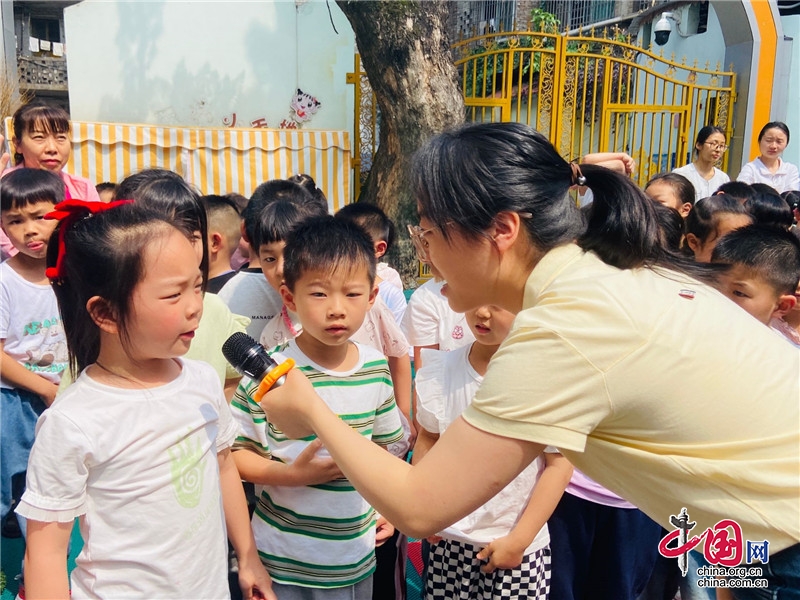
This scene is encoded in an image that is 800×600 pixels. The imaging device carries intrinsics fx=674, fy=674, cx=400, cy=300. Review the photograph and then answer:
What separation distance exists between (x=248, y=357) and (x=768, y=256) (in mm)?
A: 1849

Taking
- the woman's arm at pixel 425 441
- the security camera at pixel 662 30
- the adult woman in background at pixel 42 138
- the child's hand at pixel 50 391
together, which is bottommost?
the child's hand at pixel 50 391

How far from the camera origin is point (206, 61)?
9359 millimetres

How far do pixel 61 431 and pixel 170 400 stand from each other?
24 cm

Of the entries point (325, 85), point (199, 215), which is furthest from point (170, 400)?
point (325, 85)

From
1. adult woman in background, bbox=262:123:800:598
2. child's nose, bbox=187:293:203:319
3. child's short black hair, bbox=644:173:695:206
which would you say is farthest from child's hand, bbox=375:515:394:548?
child's short black hair, bbox=644:173:695:206

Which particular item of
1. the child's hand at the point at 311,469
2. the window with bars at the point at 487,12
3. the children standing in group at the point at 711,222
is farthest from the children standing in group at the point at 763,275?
the window with bars at the point at 487,12

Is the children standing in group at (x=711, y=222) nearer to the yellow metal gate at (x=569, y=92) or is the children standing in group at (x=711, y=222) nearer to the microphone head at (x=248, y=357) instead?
the microphone head at (x=248, y=357)

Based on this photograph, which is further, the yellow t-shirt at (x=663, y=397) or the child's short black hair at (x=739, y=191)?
the child's short black hair at (x=739, y=191)

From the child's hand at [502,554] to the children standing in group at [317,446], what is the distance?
339 mm

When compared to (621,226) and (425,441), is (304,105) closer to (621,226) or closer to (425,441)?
(425,441)

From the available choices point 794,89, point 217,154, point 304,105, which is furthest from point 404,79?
point 794,89

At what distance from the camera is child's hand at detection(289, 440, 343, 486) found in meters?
1.78

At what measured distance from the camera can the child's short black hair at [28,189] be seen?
2598 mm

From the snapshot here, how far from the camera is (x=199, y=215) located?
7.45 ft
